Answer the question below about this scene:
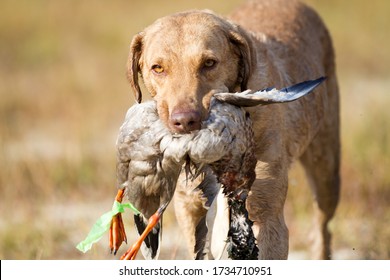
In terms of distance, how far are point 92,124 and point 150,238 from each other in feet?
19.3

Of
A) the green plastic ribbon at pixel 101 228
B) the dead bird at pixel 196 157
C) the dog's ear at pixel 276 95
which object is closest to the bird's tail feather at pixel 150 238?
the dead bird at pixel 196 157

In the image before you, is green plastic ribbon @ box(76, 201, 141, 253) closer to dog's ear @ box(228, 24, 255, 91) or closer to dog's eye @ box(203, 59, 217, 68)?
dog's eye @ box(203, 59, 217, 68)

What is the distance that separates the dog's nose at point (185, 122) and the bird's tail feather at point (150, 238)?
1.87 feet

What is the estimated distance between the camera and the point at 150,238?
17.0 feet

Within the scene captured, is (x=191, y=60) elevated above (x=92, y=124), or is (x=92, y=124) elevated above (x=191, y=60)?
(x=191, y=60)

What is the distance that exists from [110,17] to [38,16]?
1.20m

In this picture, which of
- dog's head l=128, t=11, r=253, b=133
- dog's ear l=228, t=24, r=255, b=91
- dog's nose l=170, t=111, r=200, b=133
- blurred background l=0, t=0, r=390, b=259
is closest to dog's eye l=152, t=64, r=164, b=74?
dog's head l=128, t=11, r=253, b=133

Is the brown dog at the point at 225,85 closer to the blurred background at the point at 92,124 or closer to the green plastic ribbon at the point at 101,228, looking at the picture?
the green plastic ribbon at the point at 101,228

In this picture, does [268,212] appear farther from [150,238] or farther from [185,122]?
[185,122]

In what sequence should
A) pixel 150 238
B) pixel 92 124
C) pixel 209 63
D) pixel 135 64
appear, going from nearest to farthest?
pixel 150 238 < pixel 209 63 < pixel 135 64 < pixel 92 124

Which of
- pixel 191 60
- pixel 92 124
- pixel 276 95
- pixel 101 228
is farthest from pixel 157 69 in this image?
pixel 92 124

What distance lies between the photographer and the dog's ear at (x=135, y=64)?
5.71 meters

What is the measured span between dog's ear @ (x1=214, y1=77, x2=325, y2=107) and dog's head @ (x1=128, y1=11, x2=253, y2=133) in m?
0.20
